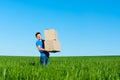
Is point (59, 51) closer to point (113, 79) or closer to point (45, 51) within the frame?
point (45, 51)

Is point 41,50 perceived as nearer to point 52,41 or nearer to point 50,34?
point 52,41

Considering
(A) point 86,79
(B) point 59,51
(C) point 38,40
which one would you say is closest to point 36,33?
(C) point 38,40

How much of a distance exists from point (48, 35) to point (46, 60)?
3.53ft

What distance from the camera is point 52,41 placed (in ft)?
47.0

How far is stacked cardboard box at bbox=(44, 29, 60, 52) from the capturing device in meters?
14.3

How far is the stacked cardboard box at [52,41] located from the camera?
14.3 meters

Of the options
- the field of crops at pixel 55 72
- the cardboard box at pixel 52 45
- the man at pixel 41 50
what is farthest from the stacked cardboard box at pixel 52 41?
the field of crops at pixel 55 72

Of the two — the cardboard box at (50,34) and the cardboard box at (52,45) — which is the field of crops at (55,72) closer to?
the cardboard box at (52,45)

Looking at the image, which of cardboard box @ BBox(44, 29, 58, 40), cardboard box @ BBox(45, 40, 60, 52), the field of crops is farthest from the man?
the field of crops

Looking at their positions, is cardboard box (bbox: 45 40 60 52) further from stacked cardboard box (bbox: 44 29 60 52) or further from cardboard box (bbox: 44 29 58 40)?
cardboard box (bbox: 44 29 58 40)

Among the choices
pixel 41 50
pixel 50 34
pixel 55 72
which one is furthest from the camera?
pixel 50 34

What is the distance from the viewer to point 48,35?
1459 cm

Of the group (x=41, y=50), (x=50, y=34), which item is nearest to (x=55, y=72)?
Answer: (x=41, y=50)

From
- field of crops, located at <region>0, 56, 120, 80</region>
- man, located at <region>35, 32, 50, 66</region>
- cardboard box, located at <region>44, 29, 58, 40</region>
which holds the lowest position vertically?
field of crops, located at <region>0, 56, 120, 80</region>
